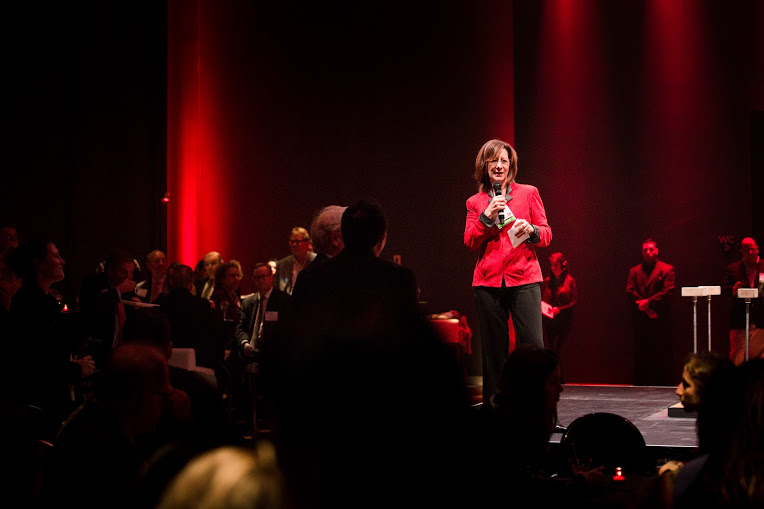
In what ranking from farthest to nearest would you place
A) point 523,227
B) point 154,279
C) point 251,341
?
point 154,279, point 251,341, point 523,227

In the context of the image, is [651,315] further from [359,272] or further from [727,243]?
[359,272]

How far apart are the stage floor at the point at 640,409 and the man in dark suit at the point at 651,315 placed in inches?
15.0

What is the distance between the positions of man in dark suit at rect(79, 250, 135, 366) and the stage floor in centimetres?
270

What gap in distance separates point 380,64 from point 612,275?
352 cm

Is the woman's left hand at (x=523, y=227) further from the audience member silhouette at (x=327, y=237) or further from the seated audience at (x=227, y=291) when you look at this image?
the seated audience at (x=227, y=291)

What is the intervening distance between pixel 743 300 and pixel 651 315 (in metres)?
1.42

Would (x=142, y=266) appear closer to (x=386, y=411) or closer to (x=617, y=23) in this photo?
(x=617, y=23)

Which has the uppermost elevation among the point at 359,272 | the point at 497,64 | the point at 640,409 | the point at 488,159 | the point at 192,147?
the point at 497,64

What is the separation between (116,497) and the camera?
6.93 ft

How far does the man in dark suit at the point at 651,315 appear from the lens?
29.5 feet

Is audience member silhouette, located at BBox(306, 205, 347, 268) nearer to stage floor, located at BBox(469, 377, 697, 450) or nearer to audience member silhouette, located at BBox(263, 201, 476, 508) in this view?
stage floor, located at BBox(469, 377, 697, 450)

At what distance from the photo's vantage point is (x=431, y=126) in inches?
376

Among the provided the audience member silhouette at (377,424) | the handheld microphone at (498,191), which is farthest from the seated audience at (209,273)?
the audience member silhouette at (377,424)

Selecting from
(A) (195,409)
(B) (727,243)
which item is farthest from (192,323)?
(B) (727,243)
